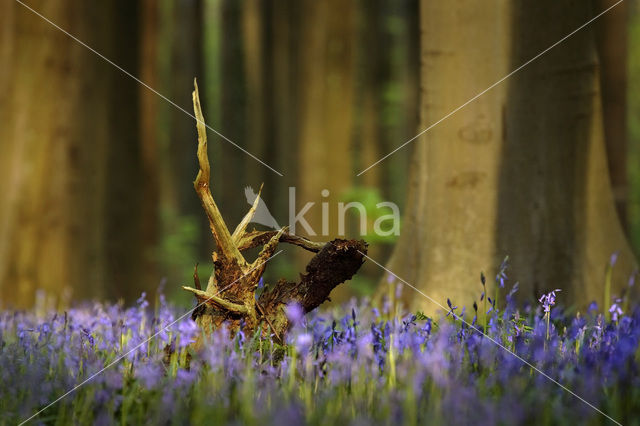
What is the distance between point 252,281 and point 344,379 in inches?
32.5

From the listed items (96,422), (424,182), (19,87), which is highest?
(19,87)

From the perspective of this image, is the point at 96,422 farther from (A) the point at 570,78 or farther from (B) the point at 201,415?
(A) the point at 570,78

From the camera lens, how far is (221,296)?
3.39 m

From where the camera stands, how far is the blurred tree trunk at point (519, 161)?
17.2 feet

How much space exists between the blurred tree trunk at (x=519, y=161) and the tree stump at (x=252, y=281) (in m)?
1.98

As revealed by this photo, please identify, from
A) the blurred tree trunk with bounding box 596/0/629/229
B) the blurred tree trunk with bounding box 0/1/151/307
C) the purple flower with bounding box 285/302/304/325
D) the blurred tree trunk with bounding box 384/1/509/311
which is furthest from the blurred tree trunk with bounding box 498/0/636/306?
the blurred tree trunk with bounding box 0/1/151/307

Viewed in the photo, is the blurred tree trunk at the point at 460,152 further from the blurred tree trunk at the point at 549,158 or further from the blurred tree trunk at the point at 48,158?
the blurred tree trunk at the point at 48,158

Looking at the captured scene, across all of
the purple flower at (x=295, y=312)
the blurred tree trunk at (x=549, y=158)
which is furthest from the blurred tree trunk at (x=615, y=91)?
the purple flower at (x=295, y=312)

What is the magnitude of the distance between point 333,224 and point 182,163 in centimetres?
1242

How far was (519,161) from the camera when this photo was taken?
206 inches

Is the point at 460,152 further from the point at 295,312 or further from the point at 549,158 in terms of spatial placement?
the point at 295,312

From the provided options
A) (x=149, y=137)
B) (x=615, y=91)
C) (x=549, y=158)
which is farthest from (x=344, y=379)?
(x=149, y=137)

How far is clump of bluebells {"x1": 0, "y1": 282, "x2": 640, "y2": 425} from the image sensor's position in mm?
2422

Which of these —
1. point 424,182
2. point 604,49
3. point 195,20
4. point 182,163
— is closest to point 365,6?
point 195,20
